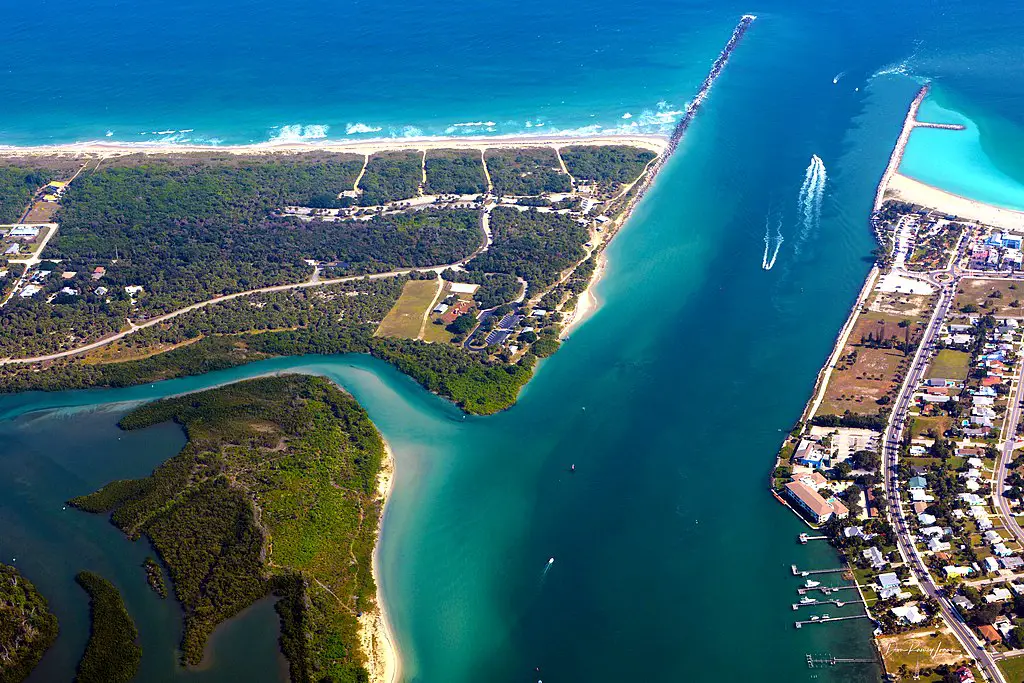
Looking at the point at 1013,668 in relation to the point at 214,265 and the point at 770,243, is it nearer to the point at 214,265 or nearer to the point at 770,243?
the point at 770,243

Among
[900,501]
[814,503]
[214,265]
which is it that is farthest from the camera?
[214,265]

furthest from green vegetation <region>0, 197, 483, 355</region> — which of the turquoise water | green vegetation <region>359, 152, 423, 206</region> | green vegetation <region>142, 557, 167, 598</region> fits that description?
the turquoise water

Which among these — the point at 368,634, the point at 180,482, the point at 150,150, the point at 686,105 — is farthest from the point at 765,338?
the point at 150,150

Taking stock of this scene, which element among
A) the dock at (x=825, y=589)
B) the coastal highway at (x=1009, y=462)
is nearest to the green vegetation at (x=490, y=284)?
the dock at (x=825, y=589)

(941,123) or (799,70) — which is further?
(799,70)

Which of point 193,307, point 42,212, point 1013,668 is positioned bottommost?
point 1013,668

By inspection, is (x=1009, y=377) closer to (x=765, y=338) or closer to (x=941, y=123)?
(x=765, y=338)

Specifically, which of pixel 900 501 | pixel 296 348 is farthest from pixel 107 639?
pixel 900 501
